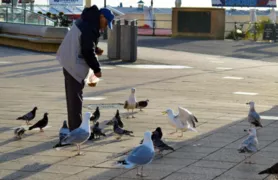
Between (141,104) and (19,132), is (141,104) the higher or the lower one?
the lower one

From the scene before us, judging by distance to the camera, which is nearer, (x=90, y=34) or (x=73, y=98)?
(x=90, y=34)

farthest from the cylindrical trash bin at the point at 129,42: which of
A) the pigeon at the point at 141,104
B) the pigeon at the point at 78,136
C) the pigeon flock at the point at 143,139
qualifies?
the pigeon at the point at 78,136

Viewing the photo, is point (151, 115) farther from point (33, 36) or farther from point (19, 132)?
point (33, 36)

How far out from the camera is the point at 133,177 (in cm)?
891

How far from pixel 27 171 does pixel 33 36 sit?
75.0 ft

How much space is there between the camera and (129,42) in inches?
1099

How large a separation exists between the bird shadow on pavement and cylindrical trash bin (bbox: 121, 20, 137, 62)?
18.5 metres

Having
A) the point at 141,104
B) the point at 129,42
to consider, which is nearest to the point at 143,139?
the point at 141,104

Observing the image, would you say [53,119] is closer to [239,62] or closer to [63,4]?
[239,62]

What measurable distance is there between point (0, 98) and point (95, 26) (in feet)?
21.1

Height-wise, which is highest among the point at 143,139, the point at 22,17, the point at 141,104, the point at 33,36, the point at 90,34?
the point at 90,34

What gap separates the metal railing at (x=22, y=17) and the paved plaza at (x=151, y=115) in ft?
9.40

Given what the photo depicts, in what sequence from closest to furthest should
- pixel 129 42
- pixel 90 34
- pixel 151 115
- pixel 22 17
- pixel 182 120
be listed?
1. pixel 90 34
2. pixel 182 120
3. pixel 151 115
4. pixel 129 42
5. pixel 22 17

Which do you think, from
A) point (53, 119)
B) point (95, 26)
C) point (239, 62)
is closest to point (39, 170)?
point (95, 26)
